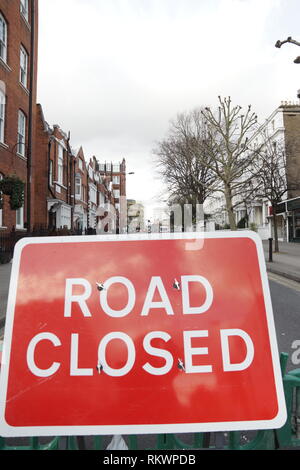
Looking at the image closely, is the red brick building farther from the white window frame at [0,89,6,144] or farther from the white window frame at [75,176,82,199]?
the white window frame at [75,176,82,199]

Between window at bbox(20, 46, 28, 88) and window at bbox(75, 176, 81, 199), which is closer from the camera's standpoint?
window at bbox(20, 46, 28, 88)

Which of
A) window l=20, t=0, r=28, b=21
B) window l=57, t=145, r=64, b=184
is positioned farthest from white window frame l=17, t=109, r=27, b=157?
window l=57, t=145, r=64, b=184

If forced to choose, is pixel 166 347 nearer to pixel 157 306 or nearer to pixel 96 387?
pixel 157 306

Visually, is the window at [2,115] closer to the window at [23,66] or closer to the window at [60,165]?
the window at [23,66]

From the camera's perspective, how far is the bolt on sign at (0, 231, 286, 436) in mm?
1440

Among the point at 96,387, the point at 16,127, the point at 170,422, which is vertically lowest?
the point at 170,422

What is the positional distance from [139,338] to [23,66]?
2000 cm

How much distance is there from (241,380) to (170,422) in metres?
0.37

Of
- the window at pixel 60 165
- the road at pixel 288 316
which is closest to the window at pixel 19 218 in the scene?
the window at pixel 60 165

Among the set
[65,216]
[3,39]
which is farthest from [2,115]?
[65,216]

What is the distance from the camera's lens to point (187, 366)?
1495 millimetres

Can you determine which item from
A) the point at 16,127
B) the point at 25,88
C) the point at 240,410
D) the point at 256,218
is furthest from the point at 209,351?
the point at 256,218

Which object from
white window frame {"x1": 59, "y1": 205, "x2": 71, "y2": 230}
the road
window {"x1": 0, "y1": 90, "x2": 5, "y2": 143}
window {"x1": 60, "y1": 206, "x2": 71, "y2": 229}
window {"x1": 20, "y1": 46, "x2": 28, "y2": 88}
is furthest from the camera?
window {"x1": 60, "y1": 206, "x2": 71, "y2": 229}

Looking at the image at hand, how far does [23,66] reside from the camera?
1759 centimetres
